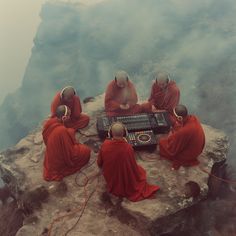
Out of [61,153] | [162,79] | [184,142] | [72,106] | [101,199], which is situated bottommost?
[101,199]

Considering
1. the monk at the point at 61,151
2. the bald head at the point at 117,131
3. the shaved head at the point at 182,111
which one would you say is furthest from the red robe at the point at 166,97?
the bald head at the point at 117,131

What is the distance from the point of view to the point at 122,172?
19.7 ft

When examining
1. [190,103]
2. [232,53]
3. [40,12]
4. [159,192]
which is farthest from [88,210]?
[40,12]

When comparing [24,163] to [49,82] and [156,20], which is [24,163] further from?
[156,20]

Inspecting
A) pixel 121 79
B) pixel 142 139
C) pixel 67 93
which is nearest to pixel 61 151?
pixel 67 93

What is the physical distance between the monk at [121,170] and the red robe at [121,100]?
76.5 inches

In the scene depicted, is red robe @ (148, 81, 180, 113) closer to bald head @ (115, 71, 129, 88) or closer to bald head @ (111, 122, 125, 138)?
bald head @ (115, 71, 129, 88)

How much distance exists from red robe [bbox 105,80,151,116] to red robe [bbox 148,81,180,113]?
197 mm

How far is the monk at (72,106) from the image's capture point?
23.8ft

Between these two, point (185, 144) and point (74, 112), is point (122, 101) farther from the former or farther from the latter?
point (185, 144)

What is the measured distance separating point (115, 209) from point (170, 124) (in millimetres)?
2069

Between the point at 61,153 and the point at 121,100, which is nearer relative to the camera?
the point at 61,153

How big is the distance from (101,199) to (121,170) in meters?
0.62

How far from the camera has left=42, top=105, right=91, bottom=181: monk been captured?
6.39 m
